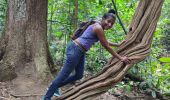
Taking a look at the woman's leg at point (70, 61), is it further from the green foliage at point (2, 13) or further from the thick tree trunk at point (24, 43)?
the green foliage at point (2, 13)

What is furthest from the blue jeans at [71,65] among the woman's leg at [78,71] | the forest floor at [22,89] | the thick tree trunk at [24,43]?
the thick tree trunk at [24,43]

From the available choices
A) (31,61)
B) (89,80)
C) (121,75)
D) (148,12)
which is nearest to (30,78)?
(31,61)

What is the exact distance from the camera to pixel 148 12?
5.22m

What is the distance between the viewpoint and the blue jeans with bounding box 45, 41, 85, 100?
4871 millimetres

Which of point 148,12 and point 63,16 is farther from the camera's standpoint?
point 63,16

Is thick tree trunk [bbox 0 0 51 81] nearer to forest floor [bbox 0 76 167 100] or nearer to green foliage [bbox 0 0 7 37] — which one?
forest floor [bbox 0 76 167 100]

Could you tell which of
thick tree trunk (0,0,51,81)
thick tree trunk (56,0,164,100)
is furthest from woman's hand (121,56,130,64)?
thick tree trunk (0,0,51,81)

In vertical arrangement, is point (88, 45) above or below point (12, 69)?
above

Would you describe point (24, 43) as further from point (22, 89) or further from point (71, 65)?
point (71, 65)

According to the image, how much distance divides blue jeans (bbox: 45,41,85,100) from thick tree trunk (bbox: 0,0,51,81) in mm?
1479

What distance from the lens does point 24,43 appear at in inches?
259

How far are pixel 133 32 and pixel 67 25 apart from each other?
3615 millimetres

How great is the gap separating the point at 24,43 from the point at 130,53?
2.47 m

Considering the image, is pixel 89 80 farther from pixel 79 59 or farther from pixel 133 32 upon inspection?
pixel 133 32
